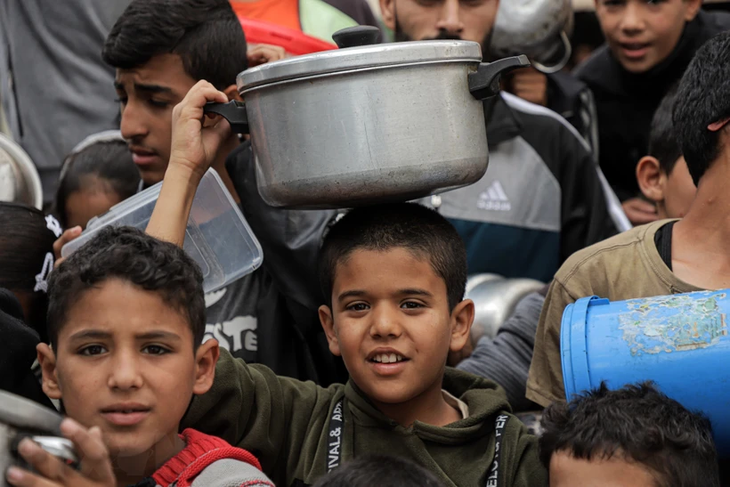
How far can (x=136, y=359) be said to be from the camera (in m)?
2.45

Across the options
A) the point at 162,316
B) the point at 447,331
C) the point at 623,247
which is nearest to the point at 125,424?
the point at 162,316

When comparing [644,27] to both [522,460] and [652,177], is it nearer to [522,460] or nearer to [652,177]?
[652,177]

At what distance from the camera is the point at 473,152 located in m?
2.54

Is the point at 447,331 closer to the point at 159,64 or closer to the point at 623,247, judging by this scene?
the point at 623,247

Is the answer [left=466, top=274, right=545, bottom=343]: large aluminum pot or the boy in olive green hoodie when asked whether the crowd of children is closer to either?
the boy in olive green hoodie

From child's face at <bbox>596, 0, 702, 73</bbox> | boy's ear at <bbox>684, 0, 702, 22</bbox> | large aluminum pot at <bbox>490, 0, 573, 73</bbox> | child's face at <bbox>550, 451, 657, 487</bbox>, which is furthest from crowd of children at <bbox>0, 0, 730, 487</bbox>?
large aluminum pot at <bbox>490, 0, 573, 73</bbox>

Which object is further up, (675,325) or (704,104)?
(704,104)

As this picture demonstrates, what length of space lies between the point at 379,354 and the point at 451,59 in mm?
774

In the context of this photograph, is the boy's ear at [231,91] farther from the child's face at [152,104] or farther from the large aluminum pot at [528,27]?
the large aluminum pot at [528,27]

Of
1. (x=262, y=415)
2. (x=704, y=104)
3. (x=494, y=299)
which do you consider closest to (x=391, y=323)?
→ (x=262, y=415)

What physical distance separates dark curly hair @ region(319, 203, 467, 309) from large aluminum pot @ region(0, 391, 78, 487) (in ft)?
3.88

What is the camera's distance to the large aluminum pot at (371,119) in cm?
243

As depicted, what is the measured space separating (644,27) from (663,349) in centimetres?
268

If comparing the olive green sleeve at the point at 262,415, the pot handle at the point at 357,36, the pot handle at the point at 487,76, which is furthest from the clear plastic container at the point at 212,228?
the pot handle at the point at 487,76
